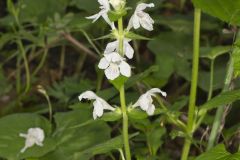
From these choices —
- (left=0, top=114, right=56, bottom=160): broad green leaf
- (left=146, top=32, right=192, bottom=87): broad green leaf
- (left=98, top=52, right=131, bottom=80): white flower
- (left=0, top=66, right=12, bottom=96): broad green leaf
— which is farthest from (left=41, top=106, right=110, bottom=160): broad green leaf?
(left=0, top=66, right=12, bottom=96): broad green leaf

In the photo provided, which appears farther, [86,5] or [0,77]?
[0,77]

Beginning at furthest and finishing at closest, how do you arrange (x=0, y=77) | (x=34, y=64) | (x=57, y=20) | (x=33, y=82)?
(x=34, y=64) < (x=33, y=82) < (x=0, y=77) < (x=57, y=20)

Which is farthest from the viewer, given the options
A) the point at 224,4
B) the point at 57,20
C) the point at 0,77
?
the point at 0,77

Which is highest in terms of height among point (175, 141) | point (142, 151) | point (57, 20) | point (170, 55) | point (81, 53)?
point (81, 53)

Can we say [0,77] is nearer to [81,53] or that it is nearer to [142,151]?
[81,53]

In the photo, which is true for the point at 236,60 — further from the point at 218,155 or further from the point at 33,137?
the point at 33,137

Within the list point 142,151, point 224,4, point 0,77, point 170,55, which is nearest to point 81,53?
point 0,77

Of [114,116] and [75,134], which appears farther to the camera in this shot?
[75,134]

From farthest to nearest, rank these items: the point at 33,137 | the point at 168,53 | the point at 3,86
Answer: the point at 3,86, the point at 168,53, the point at 33,137

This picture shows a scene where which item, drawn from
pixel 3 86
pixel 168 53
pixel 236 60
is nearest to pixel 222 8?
pixel 236 60
